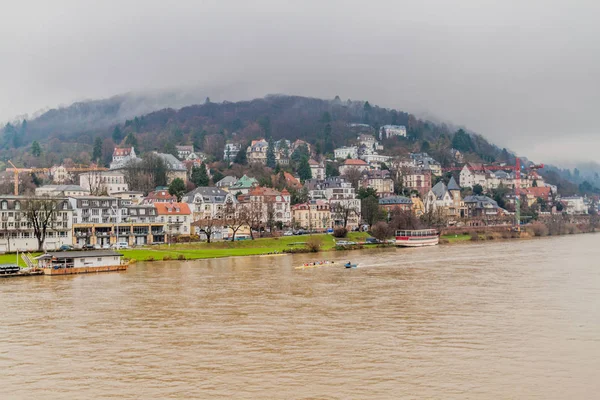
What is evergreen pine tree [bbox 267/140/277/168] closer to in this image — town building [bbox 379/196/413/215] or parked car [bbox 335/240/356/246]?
town building [bbox 379/196/413/215]

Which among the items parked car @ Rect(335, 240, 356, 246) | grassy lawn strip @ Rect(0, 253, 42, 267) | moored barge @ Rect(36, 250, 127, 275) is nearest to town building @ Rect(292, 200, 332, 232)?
parked car @ Rect(335, 240, 356, 246)

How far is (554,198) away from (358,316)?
561 feet

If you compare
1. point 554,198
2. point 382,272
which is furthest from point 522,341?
point 554,198

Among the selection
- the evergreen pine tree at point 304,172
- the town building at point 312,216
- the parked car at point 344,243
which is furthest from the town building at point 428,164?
the parked car at point 344,243

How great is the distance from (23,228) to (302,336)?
5355 cm

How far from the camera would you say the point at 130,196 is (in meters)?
108

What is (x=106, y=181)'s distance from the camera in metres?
122

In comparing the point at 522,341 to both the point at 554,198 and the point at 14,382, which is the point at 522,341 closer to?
the point at 14,382

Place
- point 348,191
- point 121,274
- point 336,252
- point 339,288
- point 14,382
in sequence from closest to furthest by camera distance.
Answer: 1. point 14,382
2. point 339,288
3. point 121,274
4. point 336,252
5. point 348,191

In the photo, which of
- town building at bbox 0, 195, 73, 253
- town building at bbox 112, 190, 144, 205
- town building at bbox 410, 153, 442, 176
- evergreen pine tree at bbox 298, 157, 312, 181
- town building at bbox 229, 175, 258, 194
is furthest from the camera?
town building at bbox 410, 153, 442, 176

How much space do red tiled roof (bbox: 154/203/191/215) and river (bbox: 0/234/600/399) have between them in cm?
3761

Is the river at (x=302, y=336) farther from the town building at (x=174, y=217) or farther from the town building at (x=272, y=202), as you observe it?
the town building at (x=272, y=202)

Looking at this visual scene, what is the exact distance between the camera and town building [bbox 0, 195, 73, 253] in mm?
69812

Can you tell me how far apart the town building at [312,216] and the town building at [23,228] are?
1588 inches
